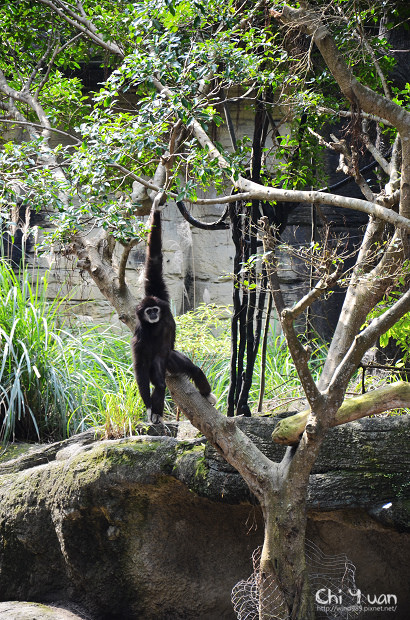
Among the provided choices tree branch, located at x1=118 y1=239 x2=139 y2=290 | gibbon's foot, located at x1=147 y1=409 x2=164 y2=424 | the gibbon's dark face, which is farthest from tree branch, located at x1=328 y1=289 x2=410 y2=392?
gibbon's foot, located at x1=147 y1=409 x2=164 y2=424

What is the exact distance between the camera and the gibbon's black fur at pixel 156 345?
594cm

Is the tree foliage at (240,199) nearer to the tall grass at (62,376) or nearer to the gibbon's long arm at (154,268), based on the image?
the gibbon's long arm at (154,268)

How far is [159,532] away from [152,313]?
197cm

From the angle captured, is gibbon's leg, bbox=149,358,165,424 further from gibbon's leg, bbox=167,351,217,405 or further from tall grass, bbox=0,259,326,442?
tall grass, bbox=0,259,326,442

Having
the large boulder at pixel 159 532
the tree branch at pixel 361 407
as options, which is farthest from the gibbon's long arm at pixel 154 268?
the tree branch at pixel 361 407

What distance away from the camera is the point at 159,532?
5668 mm

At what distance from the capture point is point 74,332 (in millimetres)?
10078

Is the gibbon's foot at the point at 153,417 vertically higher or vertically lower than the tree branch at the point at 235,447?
lower

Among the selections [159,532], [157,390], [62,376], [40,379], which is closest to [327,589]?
[159,532]

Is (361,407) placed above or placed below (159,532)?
above

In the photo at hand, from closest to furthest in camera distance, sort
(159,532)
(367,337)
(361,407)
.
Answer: (367,337)
(361,407)
(159,532)

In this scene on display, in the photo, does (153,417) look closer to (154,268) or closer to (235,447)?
(154,268)

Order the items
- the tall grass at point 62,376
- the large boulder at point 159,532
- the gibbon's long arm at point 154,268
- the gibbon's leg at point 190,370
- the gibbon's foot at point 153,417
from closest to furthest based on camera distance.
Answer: the large boulder at point 159,532, the gibbon's long arm at point 154,268, the gibbon's leg at point 190,370, the gibbon's foot at point 153,417, the tall grass at point 62,376

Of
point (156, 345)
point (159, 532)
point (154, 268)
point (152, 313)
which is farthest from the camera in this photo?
point (156, 345)
